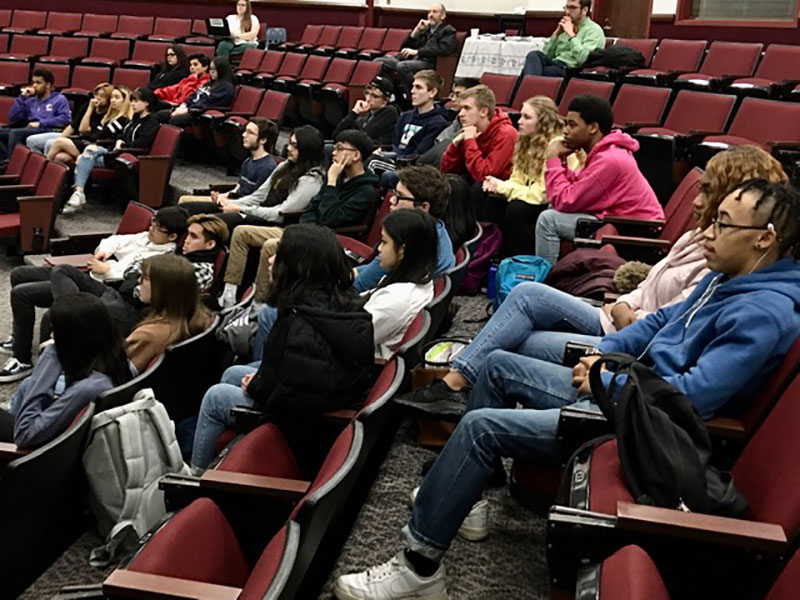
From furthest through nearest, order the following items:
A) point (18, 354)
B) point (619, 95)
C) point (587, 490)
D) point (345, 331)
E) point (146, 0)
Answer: point (146, 0)
point (619, 95)
point (18, 354)
point (345, 331)
point (587, 490)

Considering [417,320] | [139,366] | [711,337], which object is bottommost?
[139,366]

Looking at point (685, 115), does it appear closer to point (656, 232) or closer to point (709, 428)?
point (656, 232)

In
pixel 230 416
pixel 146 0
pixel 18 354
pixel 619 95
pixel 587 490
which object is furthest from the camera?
pixel 146 0

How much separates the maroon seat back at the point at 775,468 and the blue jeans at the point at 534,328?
1.36 ft

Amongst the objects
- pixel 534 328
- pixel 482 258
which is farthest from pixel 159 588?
pixel 482 258

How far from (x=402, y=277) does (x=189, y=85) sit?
3.29m

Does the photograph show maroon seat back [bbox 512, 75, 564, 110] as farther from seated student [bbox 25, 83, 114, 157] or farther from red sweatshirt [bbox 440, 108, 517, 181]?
seated student [bbox 25, 83, 114, 157]

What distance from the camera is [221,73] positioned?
13.8 feet

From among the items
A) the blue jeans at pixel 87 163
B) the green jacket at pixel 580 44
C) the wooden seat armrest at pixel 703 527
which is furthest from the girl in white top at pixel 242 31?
the wooden seat armrest at pixel 703 527

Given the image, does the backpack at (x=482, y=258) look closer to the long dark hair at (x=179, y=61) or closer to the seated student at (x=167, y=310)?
the seated student at (x=167, y=310)

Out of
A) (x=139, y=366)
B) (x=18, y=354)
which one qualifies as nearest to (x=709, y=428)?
(x=139, y=366)

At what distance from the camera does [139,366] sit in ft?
4.97

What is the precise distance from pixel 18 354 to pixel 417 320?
1239mm

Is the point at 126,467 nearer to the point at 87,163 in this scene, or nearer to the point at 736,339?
the point at 736,339
